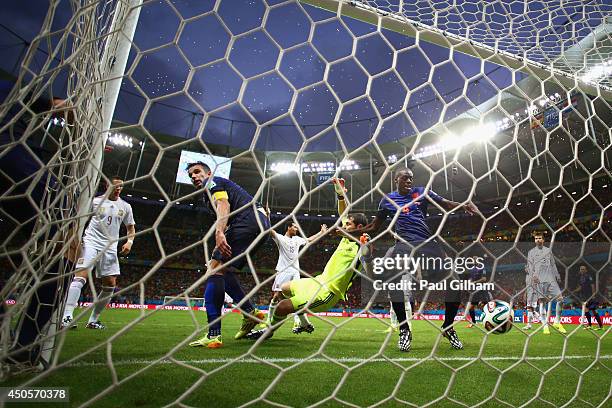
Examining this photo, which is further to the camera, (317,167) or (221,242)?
(317,167)

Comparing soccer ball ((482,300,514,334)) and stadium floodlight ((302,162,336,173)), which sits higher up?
stadium floodlight ((302,162,336,173))

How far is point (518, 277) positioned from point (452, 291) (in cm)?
1401

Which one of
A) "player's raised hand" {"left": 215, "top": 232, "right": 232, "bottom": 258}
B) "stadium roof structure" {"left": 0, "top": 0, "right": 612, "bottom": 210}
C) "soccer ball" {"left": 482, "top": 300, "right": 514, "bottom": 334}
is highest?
"stadium roof structure" {"left": 0, "top": 0, "right": 612, "bottom": 210}

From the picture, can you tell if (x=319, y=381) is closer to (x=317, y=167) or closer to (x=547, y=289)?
(x=547, y=289)

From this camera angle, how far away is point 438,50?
2.08 metres

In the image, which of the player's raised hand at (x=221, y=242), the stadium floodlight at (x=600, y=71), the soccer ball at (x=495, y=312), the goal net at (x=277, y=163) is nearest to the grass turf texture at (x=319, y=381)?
the goal net at (x=277, y=163)

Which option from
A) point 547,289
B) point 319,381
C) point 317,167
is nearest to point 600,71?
point 319,381

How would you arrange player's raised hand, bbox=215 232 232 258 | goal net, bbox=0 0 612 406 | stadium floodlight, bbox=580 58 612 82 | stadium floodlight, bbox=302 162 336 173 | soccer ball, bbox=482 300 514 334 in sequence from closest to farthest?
1. goal net, bbox=0 0 612 406
2. player's raised hand, bbox=215 232 232 258
3. stadium floodlight, bbox=580 58 612 82
4. soccer ball, bbox=482 300 514 334
5. stadium floodlight, bbox=302 162 336 173

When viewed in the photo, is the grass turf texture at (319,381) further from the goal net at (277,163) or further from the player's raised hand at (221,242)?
the player's raised hand at (221,242)

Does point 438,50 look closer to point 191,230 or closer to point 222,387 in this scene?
point 222,387

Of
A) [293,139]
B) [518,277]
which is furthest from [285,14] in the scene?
[293,139]

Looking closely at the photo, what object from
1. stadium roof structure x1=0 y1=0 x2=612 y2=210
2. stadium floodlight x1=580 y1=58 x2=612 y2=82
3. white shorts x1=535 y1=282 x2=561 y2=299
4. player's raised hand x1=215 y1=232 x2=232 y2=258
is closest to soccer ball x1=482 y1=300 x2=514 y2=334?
stadium roof structure x1=0 y1=0 x2=612 y2=210

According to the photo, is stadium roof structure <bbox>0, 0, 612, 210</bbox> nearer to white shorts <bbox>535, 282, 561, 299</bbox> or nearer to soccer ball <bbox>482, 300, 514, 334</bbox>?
soccer ball <bbox>482, 300, 514, 334</bbox>

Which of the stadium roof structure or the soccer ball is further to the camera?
the soccer ball
